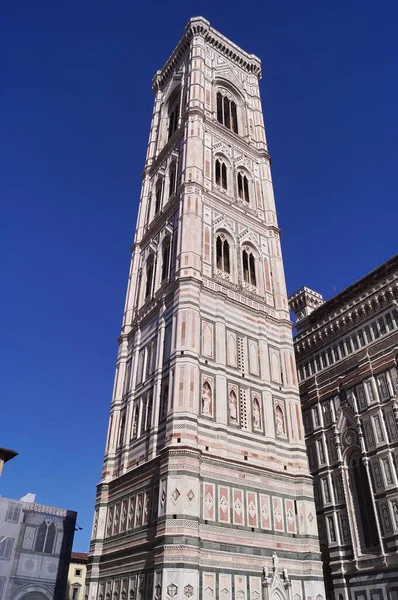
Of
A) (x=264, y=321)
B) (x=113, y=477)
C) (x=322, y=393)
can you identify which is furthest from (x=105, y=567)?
(x=322, y=393)

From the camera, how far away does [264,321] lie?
2253cm

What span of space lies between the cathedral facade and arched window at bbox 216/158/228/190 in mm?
9075

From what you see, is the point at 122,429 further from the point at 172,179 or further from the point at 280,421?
the point at 172,179

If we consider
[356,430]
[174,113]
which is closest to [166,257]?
[356,430]

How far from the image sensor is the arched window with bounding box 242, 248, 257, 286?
952 inches

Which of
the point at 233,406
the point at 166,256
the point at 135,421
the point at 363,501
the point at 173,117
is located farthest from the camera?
the point at 173,117

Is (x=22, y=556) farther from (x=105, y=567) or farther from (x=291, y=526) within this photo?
(x=291, y=526)

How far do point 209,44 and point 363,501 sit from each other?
31.5 metres

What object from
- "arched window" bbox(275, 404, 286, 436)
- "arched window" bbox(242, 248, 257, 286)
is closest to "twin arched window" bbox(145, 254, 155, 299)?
"arched window" bbox(242, 248, 257, 286)

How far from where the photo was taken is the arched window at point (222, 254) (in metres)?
23.5

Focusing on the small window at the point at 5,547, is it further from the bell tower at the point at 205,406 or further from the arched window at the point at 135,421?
the arched window at the point at 135,421

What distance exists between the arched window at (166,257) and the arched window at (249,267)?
3776 mm

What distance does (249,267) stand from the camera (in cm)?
2461

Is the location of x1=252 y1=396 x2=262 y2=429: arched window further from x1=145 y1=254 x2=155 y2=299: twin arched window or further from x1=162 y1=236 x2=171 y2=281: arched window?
x1=145 y1=254 x2=155 y2=299: twin arched window
